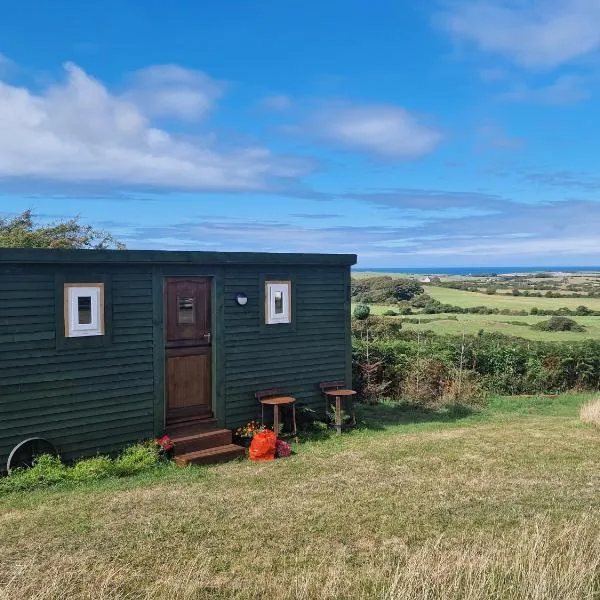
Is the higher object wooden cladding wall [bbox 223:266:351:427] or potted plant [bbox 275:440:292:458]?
wooden cladding wall [bbox 223:266:351:427]

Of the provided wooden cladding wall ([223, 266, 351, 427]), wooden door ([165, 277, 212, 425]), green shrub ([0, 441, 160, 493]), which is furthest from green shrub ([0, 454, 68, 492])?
wooden cladding wall ([223, 266, 351, 427])

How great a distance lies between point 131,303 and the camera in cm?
960

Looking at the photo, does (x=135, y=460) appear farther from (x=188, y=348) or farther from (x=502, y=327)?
(x=502, y=327)

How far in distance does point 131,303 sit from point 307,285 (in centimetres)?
336

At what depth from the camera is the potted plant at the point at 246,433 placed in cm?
1049

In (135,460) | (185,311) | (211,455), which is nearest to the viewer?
(135,460)

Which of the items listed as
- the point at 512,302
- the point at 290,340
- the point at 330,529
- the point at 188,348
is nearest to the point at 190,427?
the point at 188,348

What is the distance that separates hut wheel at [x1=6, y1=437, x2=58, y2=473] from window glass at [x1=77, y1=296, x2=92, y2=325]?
5.62ft

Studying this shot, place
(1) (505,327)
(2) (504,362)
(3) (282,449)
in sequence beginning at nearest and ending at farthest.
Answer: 1. (3) (282,449)
2. (2) (504,362)
3. (1) (505,327)

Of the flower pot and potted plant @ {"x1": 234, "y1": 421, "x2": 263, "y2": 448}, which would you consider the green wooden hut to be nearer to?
potted plant @ {"x1": 234, "y1": 421, "x2": 263, "y2": 448}

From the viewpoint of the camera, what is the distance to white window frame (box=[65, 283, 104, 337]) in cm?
895

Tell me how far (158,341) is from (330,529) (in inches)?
180

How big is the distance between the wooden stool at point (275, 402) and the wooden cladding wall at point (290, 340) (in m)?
0.14

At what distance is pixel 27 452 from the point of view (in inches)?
A: 340
